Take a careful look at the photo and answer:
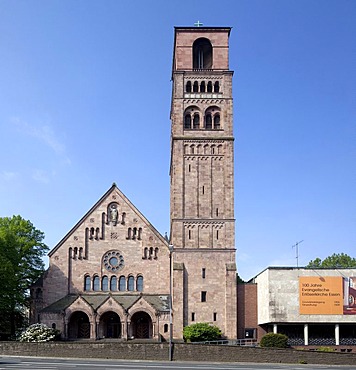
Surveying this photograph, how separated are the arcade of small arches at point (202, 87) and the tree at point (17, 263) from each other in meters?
24.6

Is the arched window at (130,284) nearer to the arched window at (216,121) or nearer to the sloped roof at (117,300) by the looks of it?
the sloped roof at (117,300)

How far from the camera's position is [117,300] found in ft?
215

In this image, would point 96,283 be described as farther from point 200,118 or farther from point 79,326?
point 200,118

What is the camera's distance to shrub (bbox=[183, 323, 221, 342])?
59875 mm

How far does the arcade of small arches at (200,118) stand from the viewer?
6788 cm

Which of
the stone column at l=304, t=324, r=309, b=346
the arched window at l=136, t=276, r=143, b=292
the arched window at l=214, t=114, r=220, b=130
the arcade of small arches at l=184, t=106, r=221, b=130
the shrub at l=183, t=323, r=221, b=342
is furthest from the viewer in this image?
the arched window at l=214, t=114, r=220, b=130

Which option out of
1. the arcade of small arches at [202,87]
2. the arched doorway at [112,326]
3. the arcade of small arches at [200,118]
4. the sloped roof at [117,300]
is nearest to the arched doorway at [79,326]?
the sloped roof at [117,300]

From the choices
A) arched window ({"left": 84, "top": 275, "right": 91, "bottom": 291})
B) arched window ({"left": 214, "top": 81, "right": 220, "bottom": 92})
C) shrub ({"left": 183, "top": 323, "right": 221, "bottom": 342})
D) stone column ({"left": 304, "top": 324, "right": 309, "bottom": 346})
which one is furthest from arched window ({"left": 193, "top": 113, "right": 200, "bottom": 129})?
stone column ({"left": 304, "top": 324, "right": 309, "bottom": 346})

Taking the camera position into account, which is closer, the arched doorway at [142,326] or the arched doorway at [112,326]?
the arched doorway at [112,326]

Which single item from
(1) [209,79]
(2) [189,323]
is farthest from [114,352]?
(1) [209,79]

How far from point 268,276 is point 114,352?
765 inches

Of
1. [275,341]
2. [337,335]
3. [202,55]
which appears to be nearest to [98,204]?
[202,55]

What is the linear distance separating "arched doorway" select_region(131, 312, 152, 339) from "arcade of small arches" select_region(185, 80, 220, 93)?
25847 millimetres

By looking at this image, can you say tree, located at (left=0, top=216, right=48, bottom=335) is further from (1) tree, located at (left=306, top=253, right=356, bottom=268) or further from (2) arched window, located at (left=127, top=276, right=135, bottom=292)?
(1) tree, located at (left=306, top=253, right=356, bottom=268)
